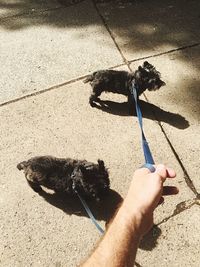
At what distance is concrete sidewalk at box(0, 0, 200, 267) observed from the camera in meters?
4.04

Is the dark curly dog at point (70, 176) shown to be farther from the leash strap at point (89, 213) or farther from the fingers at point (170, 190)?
the fingers at point (170, 190)

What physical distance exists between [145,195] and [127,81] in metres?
2.68

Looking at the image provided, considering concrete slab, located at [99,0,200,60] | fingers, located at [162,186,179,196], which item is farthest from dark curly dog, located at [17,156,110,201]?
concrete slab, located at [99,0,200,60]

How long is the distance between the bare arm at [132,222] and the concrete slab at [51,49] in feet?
11.1

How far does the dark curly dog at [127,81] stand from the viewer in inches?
198

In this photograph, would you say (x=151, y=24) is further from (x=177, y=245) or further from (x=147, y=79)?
(x=177, y=245)

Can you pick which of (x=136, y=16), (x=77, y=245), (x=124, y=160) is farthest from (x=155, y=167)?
(x=136, y=16)

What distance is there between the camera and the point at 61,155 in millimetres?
4773

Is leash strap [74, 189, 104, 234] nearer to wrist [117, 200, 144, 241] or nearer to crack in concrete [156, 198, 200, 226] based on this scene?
crack in concrete [156, 198, 200, 226]

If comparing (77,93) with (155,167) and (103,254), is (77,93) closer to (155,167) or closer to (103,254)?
(155,167)

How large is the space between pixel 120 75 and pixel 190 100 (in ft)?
3.32

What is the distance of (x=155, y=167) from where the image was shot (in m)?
2.71

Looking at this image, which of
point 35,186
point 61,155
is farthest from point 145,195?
point 61,155

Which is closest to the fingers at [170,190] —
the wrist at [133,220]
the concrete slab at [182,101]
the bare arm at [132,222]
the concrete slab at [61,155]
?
the bare arm at [132,222]
